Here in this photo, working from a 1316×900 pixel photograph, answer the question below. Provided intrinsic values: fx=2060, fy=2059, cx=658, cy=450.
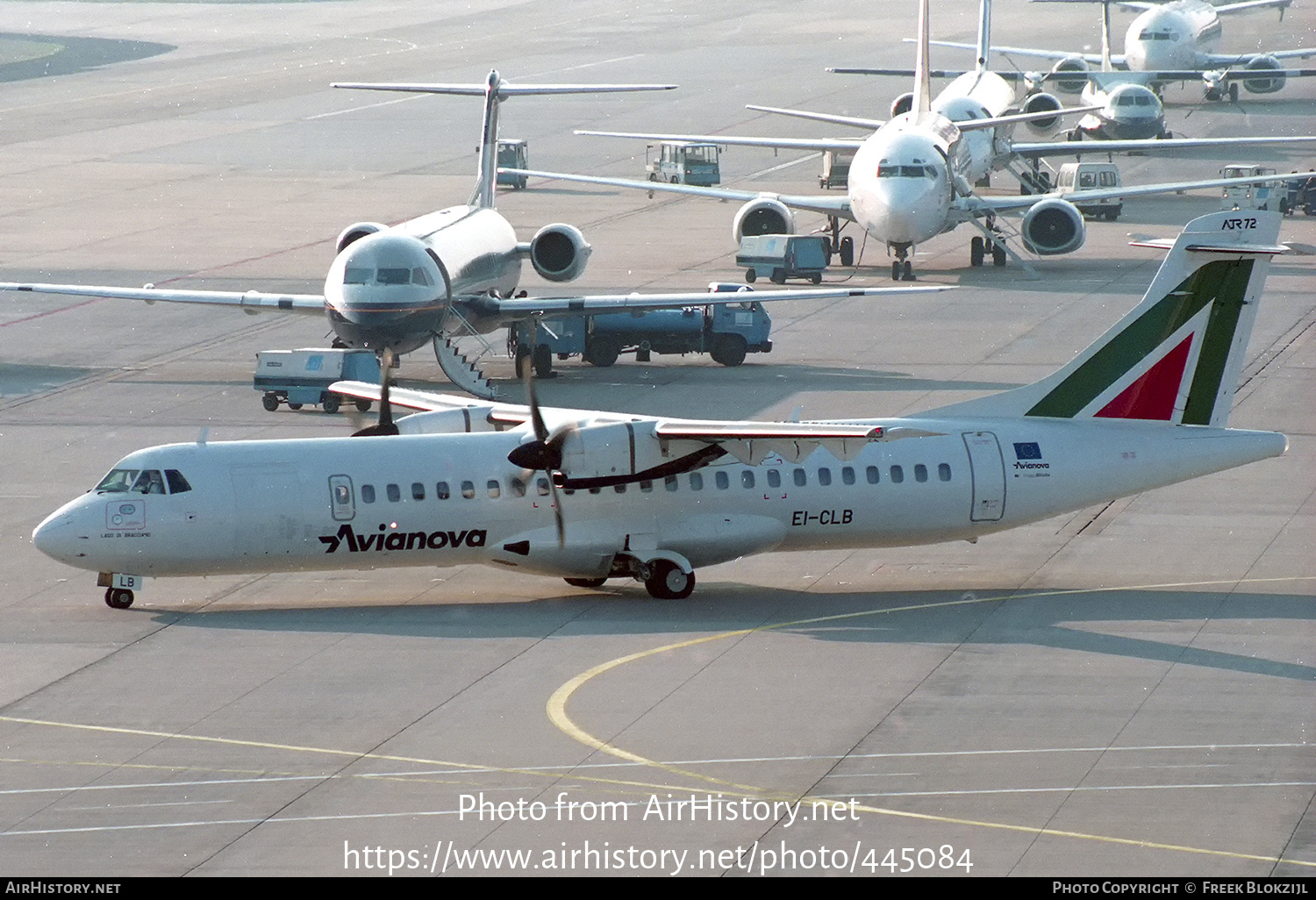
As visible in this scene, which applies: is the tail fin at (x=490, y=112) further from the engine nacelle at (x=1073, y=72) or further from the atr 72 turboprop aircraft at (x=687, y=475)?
the engine nacelle at (x=1073, y=72)

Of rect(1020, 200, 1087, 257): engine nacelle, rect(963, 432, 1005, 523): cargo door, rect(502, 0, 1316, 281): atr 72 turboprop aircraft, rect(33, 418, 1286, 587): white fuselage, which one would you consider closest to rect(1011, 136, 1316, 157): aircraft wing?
rect(502, 0, 1316, 281): atr 72 turboprop aircraft

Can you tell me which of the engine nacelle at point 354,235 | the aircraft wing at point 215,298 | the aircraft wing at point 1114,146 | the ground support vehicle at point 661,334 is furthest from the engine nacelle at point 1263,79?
the aircraft wing at point 215,298

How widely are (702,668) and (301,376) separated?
21.1 metres

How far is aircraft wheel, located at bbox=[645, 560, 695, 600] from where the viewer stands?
34125mm

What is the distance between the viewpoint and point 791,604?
34.0 meters

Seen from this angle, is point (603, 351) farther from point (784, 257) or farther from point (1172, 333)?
point (1172, 333)

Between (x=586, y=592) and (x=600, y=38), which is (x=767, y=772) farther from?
(x=600, y=38)

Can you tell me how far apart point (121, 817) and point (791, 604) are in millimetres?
12911

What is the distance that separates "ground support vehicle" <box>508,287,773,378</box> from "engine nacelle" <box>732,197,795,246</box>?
13.3 meters

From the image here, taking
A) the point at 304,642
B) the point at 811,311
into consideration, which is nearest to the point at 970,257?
the point at 811,311

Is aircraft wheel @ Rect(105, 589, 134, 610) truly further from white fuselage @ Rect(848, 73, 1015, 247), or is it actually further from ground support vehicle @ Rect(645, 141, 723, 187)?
ground support vehicle @ Rect(645, 141, 723, 187)

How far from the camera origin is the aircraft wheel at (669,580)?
112ft

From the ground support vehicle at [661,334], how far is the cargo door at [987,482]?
19583mm

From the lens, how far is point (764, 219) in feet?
224
